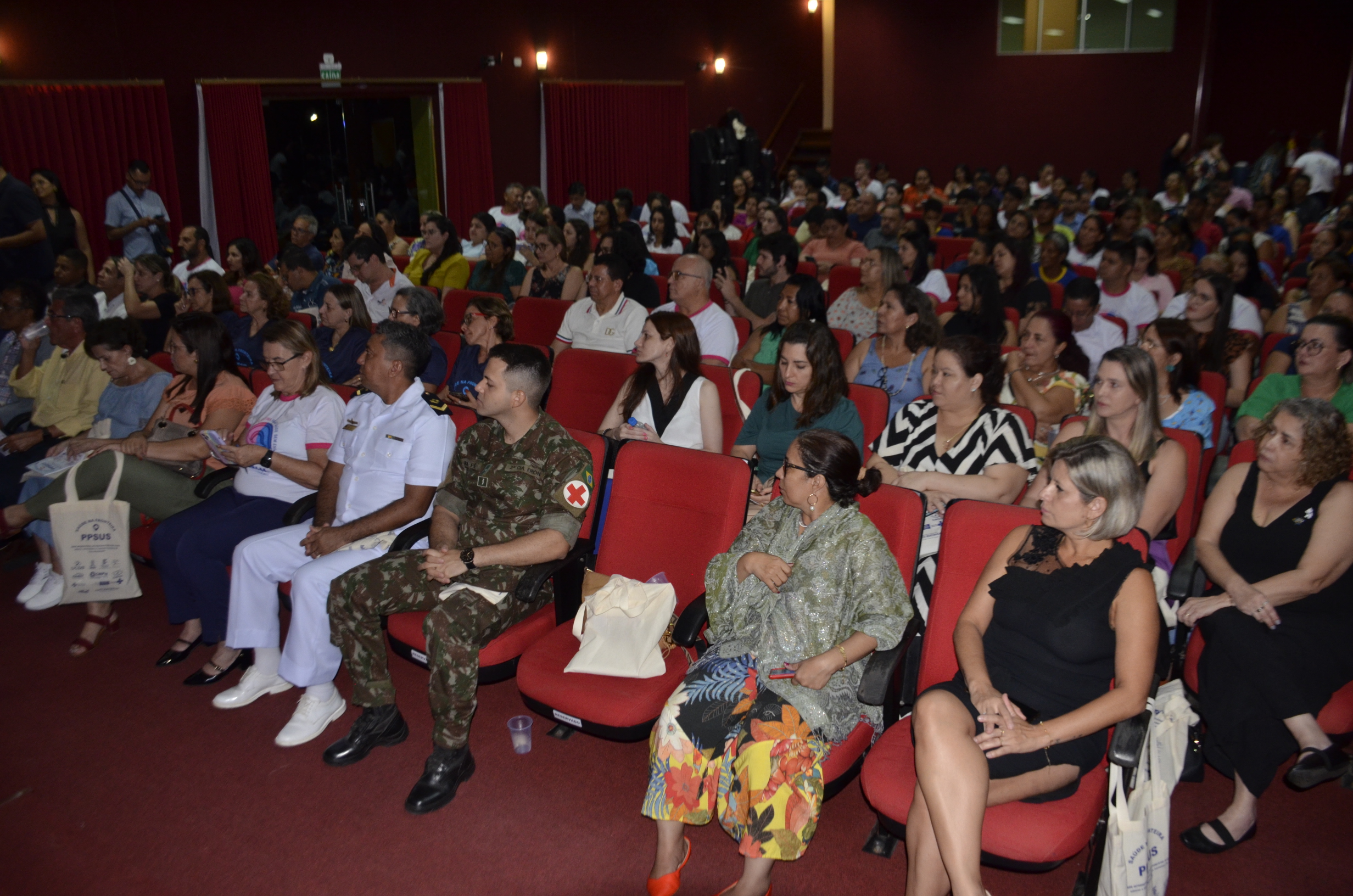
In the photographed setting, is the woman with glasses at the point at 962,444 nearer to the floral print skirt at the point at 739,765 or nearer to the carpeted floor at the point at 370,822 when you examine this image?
the floral print skirt at the point at 739,765

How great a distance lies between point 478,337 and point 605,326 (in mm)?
763

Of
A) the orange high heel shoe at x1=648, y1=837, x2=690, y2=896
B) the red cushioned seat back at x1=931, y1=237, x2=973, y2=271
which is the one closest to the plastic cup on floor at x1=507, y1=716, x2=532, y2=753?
the orange high heel shoe at x1=648, y1=837, x2=690, y2=896

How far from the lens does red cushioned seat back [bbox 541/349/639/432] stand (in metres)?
4.23

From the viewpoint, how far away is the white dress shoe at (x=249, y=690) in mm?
3354

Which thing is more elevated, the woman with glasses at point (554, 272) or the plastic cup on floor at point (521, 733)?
the woman with glasses at point (554, 272)

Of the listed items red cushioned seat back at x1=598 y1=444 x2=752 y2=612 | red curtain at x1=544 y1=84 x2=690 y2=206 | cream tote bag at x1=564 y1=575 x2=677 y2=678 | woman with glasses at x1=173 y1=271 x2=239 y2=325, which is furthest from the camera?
red curtain at x1=544 y1=84 x2=690 y2=206

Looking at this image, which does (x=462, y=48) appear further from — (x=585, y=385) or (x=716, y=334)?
(x=585, y=385)

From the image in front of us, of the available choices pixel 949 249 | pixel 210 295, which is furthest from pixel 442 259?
pixel 949 249

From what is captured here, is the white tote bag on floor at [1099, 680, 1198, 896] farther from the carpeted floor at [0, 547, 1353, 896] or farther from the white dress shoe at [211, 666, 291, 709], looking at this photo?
the white dress shoe at [211, 666, 291, 709]

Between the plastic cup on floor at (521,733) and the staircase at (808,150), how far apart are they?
51.2ft

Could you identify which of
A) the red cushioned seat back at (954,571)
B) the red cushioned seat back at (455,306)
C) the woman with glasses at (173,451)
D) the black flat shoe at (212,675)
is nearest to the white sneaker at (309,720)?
the black flat shoe at (212,675)

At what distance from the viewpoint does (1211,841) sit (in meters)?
2.53

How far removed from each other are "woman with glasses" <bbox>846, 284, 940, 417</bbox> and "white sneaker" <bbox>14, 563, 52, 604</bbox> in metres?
3.68

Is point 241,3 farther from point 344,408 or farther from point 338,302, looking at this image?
point 344,408
